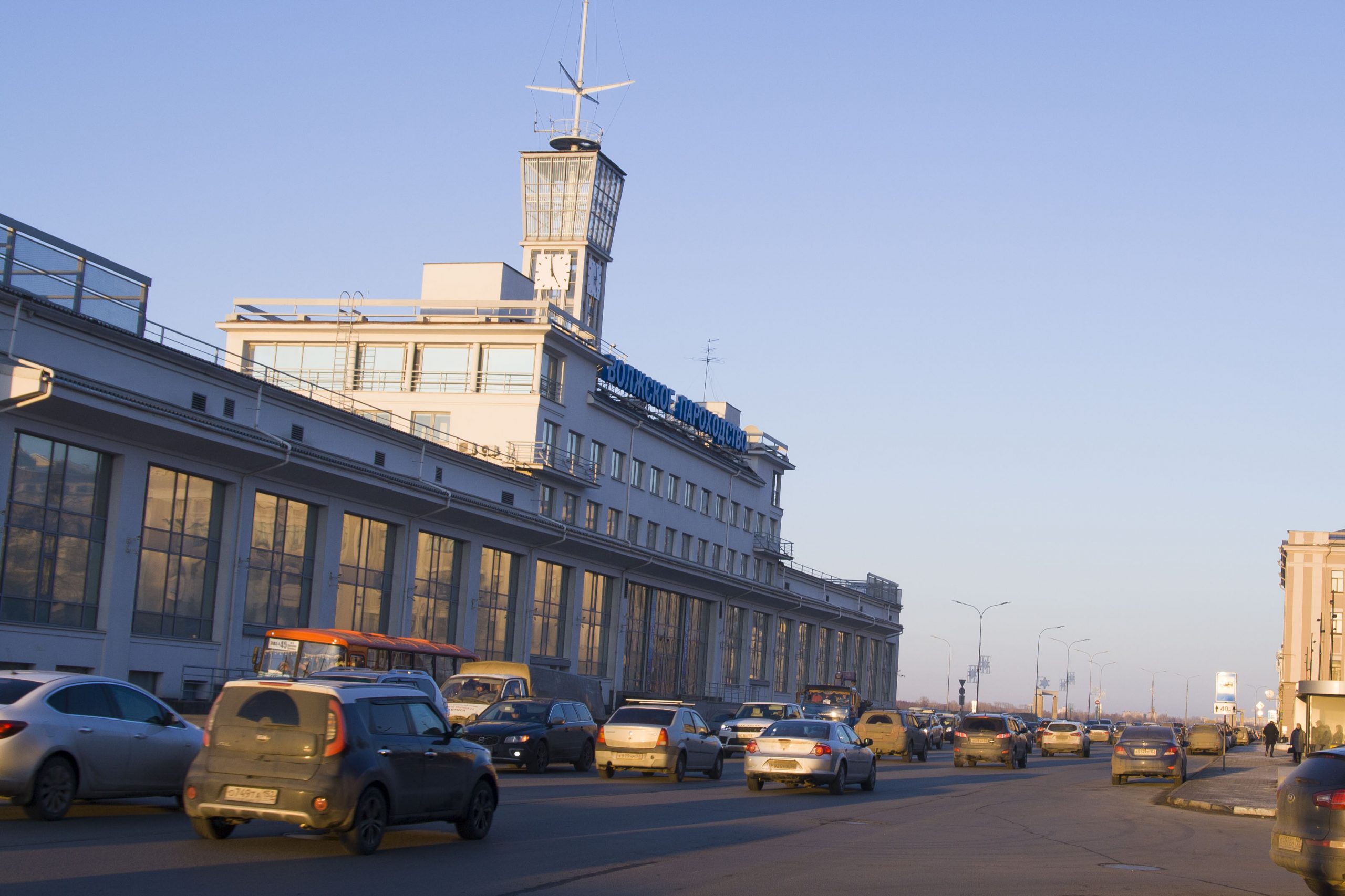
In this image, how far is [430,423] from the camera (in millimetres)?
60344

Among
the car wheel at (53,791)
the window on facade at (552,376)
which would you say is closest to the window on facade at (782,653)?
the window on facade at (552,376)

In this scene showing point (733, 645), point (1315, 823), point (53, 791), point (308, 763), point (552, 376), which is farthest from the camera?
point (733, 645)

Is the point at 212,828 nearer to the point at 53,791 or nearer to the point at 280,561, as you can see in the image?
the point at 53,791

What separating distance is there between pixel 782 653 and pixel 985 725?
138 feet

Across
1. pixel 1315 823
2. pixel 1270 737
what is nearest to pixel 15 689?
pixel 1315 823

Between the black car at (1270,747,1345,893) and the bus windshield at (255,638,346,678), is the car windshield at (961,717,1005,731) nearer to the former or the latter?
the bus windshield at (255,638,346,678)

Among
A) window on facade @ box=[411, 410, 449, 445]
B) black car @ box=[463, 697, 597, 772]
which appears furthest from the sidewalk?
window on facade @ box=[411, 410, 449, 445]

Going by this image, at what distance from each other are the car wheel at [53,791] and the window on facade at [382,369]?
153 feet

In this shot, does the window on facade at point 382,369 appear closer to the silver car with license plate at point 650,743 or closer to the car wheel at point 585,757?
the car wheel at point 585,757

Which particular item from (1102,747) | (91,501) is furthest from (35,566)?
(1102,747)

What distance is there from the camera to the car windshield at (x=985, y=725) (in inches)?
1711

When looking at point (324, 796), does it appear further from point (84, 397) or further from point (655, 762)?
point (84, 397)

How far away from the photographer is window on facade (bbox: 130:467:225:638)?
117 feet

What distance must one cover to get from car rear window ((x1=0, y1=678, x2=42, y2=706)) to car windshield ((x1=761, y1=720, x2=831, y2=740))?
586 inches
